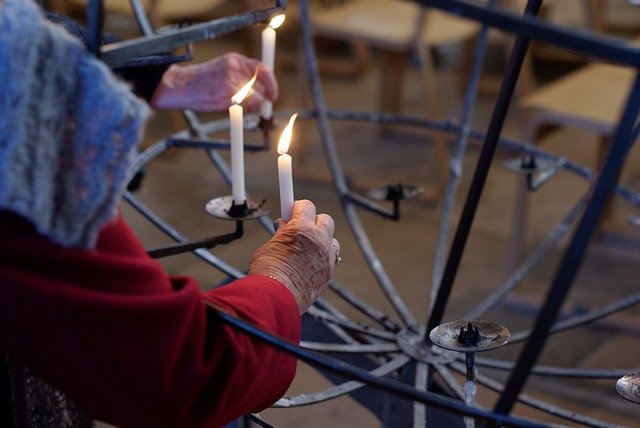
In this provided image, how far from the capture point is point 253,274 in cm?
86

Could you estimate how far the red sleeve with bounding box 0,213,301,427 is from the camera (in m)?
0.68

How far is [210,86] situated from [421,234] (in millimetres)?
1532

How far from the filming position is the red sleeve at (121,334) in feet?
2.24

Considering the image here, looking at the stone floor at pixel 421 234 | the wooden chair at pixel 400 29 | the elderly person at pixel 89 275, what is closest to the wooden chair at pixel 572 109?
the stone floor at pixel 421 234

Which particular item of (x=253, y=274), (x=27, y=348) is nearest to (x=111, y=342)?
(x=27, y=348)

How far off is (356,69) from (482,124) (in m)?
0.74

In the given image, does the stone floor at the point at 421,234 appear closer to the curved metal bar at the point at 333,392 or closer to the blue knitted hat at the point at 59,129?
the curved metal bar at the point at 333,392

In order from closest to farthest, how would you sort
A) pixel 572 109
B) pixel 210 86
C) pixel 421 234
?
pixel 210 86 → pixel 572 109 → pixel 421 234

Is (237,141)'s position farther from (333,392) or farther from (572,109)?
(572,109)

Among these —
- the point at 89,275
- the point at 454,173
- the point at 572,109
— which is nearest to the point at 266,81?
the point at 454,173

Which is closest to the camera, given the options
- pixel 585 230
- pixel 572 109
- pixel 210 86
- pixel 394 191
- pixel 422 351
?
pixel 585 230

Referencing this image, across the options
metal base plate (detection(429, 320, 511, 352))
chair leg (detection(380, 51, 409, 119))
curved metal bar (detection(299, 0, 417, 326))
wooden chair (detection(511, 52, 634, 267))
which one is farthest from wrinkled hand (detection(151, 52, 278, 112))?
chair leg (detection(380, 51, 409, 119))

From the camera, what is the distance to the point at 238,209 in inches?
41.8

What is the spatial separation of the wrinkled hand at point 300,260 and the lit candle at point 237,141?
0.18 m
